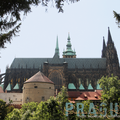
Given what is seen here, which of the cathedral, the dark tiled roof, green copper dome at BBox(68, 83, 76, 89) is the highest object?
the dark tiled roof

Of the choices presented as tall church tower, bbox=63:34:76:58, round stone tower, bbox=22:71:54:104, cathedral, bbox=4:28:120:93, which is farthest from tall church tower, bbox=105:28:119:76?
tall church tower, bbox=63:34:76:58

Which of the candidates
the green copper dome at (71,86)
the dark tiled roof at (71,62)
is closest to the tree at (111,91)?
Result: the green copper dome at (71,86)

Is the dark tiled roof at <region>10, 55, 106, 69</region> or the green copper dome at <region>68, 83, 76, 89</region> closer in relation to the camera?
the green copper dome at <region>68, 83, 76, 89</region>

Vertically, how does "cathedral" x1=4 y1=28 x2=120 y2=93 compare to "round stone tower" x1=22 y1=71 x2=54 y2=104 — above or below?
above

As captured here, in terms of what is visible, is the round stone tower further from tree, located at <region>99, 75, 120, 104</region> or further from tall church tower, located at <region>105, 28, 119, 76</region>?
tall church tower, located at <region>105, 28, 119, 76</region>

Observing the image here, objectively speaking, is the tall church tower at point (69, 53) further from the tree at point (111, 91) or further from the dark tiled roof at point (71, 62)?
the tree at point (111, 91)

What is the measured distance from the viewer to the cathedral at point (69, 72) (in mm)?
62125

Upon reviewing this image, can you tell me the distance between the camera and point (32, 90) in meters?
42.4

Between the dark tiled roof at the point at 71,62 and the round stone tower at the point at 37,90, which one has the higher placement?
the dark tiled roof at the point at 71,62

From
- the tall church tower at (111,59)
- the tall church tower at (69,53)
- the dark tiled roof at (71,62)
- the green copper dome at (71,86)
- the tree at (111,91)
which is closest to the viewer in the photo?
the tree at (111,91)

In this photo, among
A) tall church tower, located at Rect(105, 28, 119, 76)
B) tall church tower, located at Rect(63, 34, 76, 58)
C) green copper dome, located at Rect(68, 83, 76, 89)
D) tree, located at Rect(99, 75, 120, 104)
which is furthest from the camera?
tall church tower, located at Rect(63, 34, 76, 58)

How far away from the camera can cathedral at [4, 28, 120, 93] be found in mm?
62125

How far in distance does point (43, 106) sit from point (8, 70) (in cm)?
4642

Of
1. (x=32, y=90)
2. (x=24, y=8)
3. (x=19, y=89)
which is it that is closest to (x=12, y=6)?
(x=24, y=8)
